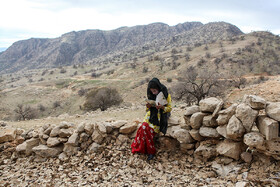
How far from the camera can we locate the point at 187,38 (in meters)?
60.8

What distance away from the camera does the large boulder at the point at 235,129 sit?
3.25 metres

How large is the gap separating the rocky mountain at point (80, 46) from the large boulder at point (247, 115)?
279 ft

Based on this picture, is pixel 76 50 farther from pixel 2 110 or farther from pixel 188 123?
pixel 188 123

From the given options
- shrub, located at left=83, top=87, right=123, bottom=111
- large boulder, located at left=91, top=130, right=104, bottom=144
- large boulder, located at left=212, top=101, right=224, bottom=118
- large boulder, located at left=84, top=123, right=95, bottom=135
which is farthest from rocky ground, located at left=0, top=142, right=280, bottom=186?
shrub, located at left=83, top=87, right=123, bottom=111

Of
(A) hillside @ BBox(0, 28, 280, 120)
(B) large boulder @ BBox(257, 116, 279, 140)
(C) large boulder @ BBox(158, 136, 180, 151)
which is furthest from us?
(A) hillside @ BBox(0, 28, 280, 120)

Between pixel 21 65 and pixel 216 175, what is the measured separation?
4418 inches

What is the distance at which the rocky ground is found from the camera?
3.16m

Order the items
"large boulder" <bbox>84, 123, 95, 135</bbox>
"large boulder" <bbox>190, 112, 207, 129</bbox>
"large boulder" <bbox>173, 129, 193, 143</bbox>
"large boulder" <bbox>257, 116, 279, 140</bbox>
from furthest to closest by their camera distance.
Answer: "large boulder" <bbox>84, 123, 95, 135</bbox>, "large boulder" <bbox>173, 129, 193, 143</bbox>, "large boulder" <bbox>190, 112, 207, 129</bbox>, "large boulder" <bbox>257, 116, 279, 140</bbox>

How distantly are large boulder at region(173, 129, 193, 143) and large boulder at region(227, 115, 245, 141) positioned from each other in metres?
0.96

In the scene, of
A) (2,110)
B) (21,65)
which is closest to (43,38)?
(21,65)

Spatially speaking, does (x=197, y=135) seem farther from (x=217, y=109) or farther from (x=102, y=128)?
(x=102, y=128)

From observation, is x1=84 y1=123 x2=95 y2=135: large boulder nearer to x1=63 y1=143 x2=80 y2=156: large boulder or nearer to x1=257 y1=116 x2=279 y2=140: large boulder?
x1=63 y1=143 x2=80 y2=156: large boulder

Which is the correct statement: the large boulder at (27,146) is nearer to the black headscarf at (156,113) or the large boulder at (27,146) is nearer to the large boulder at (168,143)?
the black headscarf at (156,113)

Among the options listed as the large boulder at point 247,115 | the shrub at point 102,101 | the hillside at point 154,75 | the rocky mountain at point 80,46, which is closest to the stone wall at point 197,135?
the large boulder at point 247,115
